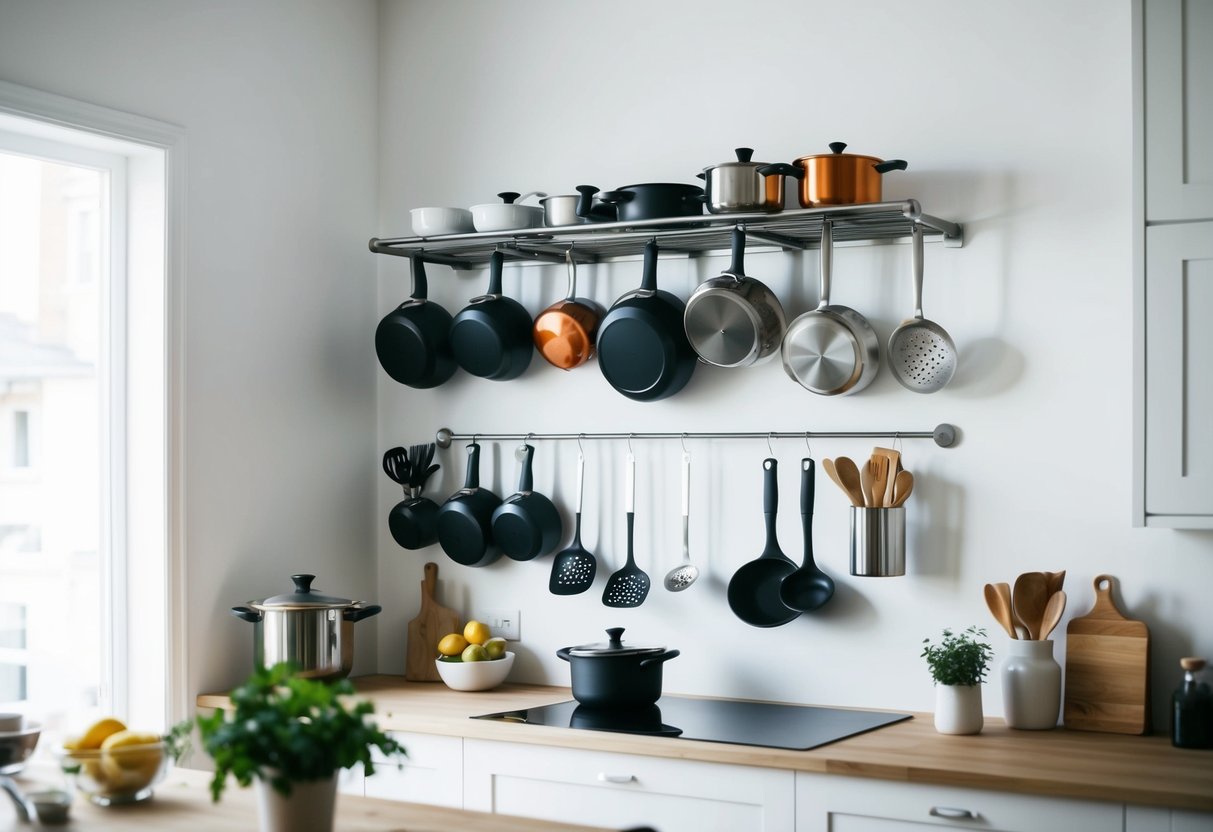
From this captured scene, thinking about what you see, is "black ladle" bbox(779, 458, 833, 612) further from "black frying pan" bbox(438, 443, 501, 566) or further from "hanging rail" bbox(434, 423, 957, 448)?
"black frying pan" bbox(438, 443, 501, 566)

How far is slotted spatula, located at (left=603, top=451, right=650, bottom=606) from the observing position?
122 inches

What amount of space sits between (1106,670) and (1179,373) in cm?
63

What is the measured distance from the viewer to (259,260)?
3.20 m

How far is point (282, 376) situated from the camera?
10.7 ft

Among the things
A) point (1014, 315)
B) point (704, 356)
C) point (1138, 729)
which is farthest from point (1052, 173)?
point (1138, 729)

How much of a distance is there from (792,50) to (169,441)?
5.64 ft

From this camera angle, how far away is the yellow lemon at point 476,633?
321 centimetres

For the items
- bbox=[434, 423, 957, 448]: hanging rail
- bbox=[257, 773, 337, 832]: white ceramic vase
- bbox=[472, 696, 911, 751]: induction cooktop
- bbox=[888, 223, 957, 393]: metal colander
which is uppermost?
bbox=[888, 223, 957, 393]: metal colander

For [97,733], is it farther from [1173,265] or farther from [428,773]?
[1173,265]

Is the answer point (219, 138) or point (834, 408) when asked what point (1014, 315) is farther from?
point (219, 138)

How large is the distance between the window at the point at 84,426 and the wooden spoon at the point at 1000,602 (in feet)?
5.98

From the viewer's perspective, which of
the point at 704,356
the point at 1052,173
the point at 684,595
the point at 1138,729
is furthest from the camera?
the point at 684,595

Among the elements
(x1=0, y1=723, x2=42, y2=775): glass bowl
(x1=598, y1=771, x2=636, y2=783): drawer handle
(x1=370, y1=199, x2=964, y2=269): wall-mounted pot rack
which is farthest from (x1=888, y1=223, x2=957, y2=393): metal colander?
(x1=0, y1=723, x2=42, y2=775): glass bowl

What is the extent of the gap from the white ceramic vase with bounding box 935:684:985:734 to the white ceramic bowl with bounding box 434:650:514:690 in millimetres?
1110
